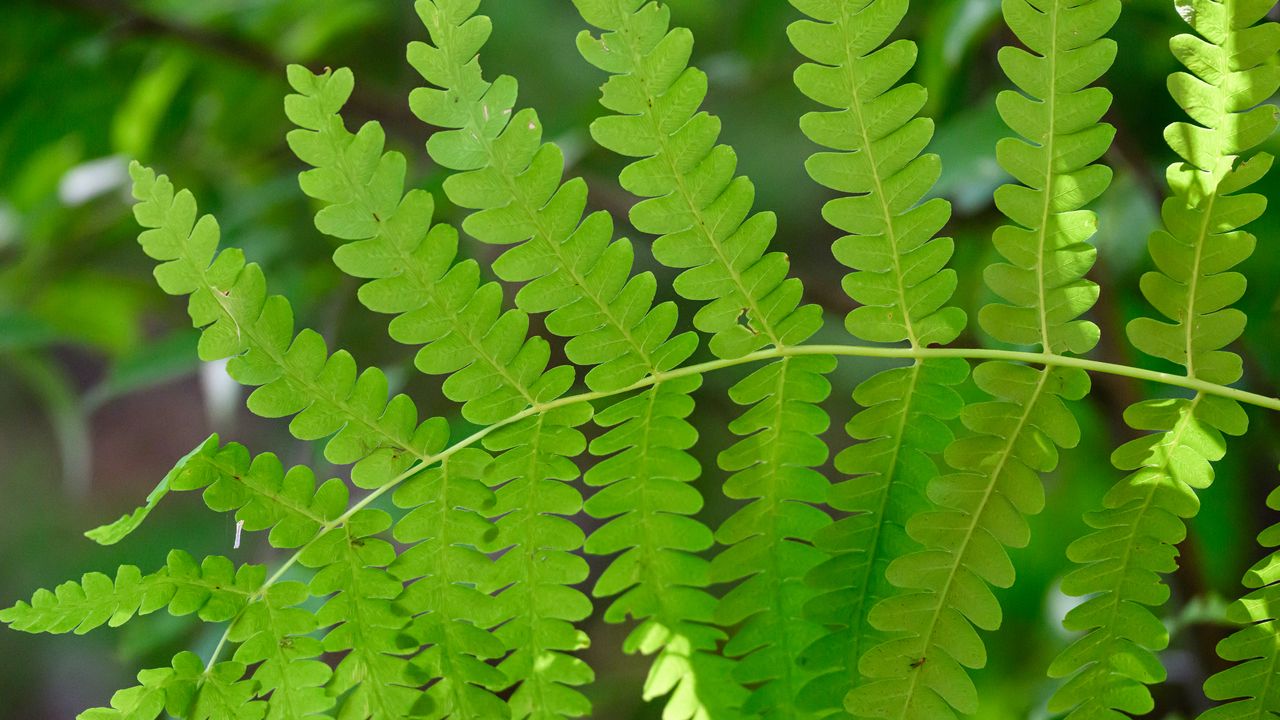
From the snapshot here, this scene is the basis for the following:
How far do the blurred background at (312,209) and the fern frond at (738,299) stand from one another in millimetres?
390

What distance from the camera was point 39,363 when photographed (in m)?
1.48

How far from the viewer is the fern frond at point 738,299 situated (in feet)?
1.52

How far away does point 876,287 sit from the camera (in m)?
0.50

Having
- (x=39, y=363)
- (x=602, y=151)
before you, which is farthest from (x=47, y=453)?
(x=602, y=151)

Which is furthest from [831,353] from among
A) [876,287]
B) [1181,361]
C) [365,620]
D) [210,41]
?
[210,41]

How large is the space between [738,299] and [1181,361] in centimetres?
23

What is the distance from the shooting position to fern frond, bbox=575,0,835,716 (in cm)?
46

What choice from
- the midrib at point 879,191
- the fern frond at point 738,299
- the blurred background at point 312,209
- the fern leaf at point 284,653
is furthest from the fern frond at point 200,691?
the blurred background at point 312,209

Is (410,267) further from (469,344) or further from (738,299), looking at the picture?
(738,299)

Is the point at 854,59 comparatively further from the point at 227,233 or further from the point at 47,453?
the point at 47,453

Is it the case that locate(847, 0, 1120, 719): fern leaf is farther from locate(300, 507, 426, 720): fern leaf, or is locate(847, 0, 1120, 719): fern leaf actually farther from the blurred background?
the blurred background

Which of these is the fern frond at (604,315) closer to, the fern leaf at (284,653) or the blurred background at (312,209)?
the fern leaf at (284,653)

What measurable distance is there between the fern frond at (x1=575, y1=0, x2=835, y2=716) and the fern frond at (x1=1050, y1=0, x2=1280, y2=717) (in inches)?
5.6

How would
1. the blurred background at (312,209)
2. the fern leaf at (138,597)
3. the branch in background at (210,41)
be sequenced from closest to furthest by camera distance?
the fern leaf at (138,597), the blurred background at (312,209), the branch in background at (210,41)
